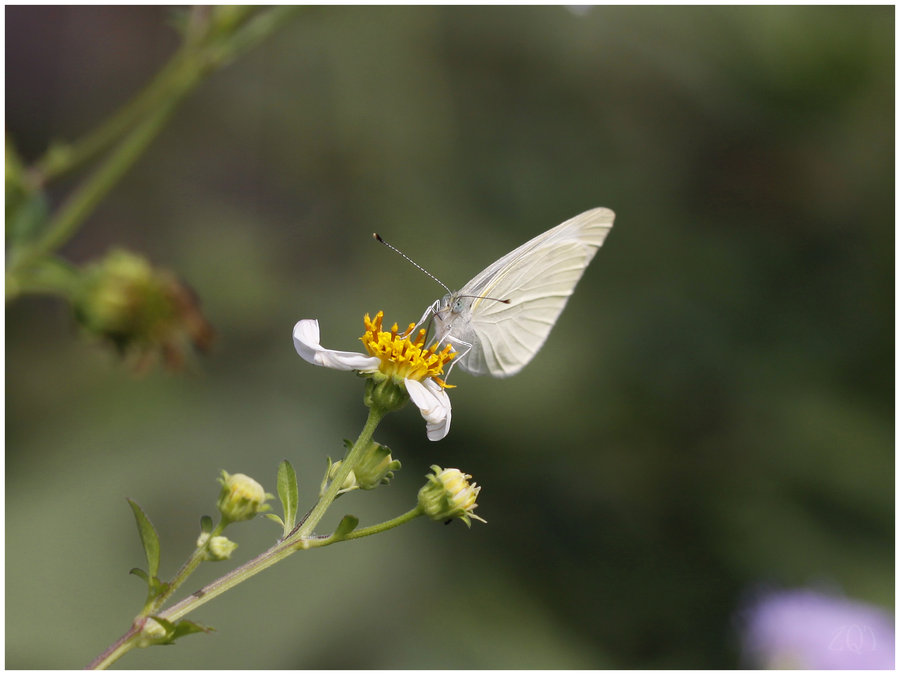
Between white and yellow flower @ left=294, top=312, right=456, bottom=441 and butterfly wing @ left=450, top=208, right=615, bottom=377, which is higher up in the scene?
butterfly wing @ left=450, top=208, right=615, bottom=377

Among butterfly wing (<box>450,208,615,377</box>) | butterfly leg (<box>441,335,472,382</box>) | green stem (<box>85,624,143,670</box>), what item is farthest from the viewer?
butterfly wing (<box>450,208,615,377</box>)

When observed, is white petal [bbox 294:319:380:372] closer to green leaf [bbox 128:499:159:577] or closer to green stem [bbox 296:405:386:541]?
green stem [bbox 296:405:386:541]

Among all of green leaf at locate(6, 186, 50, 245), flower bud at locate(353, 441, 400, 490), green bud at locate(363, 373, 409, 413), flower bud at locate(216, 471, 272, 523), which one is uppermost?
green leaf at locate(6, 186, 50, 245)

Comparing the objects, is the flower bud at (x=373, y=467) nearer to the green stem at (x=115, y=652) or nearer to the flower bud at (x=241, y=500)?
the flower bud at (x=241, y=500)

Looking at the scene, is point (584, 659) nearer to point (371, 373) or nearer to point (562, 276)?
point (562, 276)

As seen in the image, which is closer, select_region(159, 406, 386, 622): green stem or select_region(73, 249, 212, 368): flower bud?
select_region(159, 406, 386, 622): green stem

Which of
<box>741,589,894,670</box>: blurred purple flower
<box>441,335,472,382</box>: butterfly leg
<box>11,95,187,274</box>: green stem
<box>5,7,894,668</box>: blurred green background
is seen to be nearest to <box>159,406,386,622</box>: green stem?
<box>441,335,472,382</box>: butterfly leg
